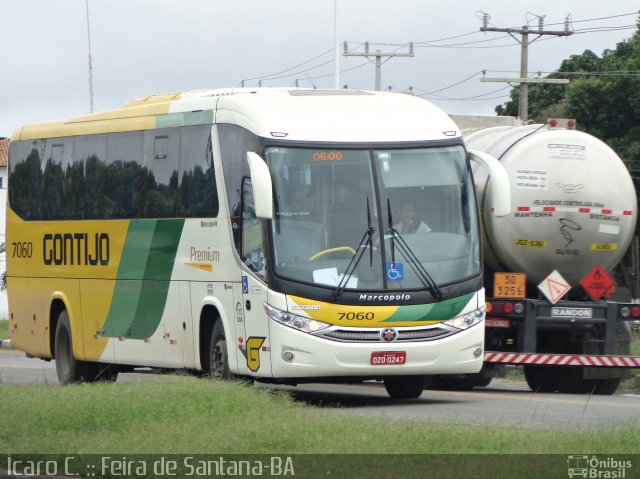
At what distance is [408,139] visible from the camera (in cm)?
1684

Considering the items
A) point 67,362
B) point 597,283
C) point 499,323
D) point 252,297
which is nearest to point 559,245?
point 597,283

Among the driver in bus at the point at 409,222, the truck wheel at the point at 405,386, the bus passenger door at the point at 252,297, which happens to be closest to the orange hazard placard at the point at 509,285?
the truck wheel at the point at 405,386

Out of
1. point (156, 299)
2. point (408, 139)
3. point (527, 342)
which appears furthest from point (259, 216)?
point (527, 342)

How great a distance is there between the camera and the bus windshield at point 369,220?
16078mm

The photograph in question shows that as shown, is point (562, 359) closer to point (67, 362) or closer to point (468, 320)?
point (468, 320)

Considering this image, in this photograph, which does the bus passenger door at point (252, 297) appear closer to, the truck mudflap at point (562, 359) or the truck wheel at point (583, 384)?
the truck mudflap at point (562, 359)

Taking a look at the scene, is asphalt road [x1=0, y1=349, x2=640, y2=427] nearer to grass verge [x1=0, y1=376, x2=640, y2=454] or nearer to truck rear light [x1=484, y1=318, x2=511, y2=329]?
truck rear light [x1=484, y1=318, x2=511, y2=329]

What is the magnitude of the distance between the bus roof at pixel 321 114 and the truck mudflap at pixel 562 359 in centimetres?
388

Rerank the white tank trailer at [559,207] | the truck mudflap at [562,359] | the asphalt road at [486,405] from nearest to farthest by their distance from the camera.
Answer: the asphalt road at [486,405]
the white tank trailer at [559,207]
the truck mudflap at [562,359]

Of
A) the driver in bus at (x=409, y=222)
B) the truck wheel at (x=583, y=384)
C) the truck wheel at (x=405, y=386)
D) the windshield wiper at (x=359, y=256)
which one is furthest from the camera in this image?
the truck wheel at (x=583, y=384)

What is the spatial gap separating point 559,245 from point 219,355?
16.8 ft

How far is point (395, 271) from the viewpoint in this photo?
1620cm

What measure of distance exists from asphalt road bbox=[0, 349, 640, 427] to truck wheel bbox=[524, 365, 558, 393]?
12.1 inches

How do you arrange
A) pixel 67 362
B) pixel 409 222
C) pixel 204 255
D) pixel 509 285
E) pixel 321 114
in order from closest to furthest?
1. pixel 409 222
2. pixel 321 114
3. pixel 204 255
4. pixel 509 285
5. pixel 67 362
